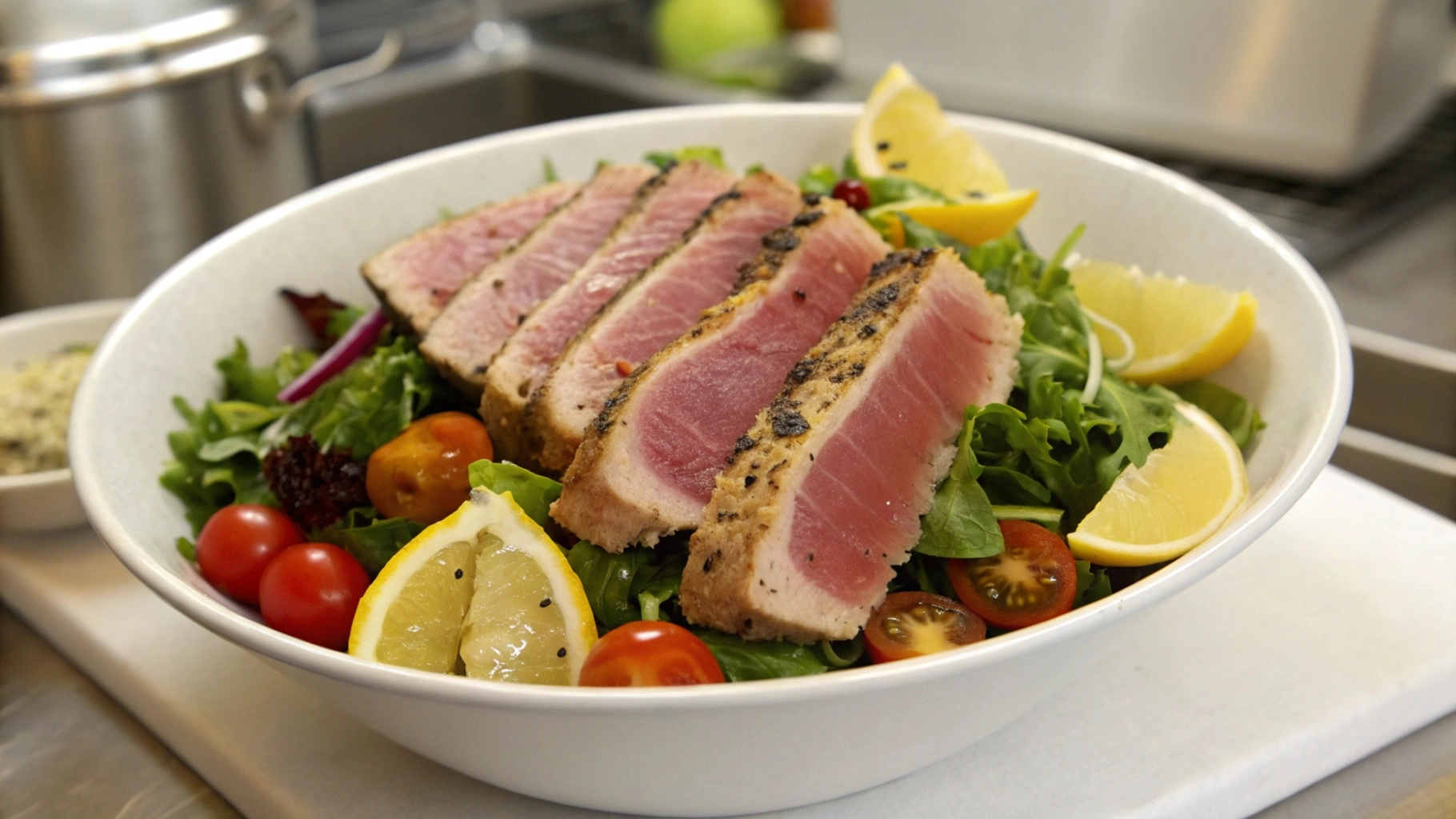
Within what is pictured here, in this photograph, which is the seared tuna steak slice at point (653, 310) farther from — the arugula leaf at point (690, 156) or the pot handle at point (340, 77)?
the pot handle at point (340, 77)

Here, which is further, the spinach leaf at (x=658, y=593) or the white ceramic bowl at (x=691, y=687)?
the spinach leaf at (x=658, y=593)

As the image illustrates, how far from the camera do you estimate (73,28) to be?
3031 mm

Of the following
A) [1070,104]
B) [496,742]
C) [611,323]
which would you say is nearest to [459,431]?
[611,323]

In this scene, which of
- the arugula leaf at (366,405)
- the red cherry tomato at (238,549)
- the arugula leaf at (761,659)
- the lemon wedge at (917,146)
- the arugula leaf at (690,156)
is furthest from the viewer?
the arugula leaf at (690,156)

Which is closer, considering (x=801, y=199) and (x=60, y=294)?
(x=801, y=199)

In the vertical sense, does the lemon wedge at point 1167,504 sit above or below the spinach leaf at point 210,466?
above

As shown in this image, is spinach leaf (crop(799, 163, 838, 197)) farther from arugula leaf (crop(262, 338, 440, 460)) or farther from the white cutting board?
the white cutting board

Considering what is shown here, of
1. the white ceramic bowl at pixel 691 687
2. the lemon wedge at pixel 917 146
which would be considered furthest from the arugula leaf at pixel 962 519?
the lemon wedge at pixel 917 146

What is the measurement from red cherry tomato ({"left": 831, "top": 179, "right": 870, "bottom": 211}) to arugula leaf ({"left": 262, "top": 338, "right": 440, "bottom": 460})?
3.13 ft

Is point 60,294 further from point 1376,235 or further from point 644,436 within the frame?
point 1376,235

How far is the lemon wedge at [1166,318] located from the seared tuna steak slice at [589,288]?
83 centimetres

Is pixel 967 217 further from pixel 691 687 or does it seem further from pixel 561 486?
pixel 691 687

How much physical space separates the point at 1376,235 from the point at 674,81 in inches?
107

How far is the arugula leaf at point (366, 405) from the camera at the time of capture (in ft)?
7.39
